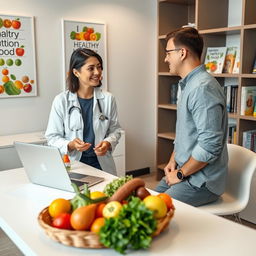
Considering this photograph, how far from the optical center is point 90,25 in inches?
161

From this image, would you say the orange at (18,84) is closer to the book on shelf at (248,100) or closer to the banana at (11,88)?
the banana at (11,88)

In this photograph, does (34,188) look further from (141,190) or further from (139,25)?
(139,25)

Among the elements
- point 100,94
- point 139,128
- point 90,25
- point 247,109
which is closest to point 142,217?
point 100,94

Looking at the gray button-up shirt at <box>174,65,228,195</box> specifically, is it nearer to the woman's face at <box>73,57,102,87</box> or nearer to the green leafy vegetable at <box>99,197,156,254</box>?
the woman's face at <box>73,57,102,87</box>

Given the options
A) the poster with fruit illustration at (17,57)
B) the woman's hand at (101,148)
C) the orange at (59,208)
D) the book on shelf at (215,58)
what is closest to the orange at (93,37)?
the poster with fruit illustration at (17,57)

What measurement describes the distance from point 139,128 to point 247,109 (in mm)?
1645

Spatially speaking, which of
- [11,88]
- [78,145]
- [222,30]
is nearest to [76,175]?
[78,145]

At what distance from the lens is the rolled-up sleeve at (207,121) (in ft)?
A: 6.43

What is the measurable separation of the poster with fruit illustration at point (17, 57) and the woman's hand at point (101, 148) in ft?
5.73

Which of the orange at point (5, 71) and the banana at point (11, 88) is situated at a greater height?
the orange at point (5, 71)

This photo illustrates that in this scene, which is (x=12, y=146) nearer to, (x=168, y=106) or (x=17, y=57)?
(x=17, y=57)

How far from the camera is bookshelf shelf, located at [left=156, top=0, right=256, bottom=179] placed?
3363 mm

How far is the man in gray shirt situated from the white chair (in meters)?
0.09

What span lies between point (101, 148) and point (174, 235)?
3.38 ft
